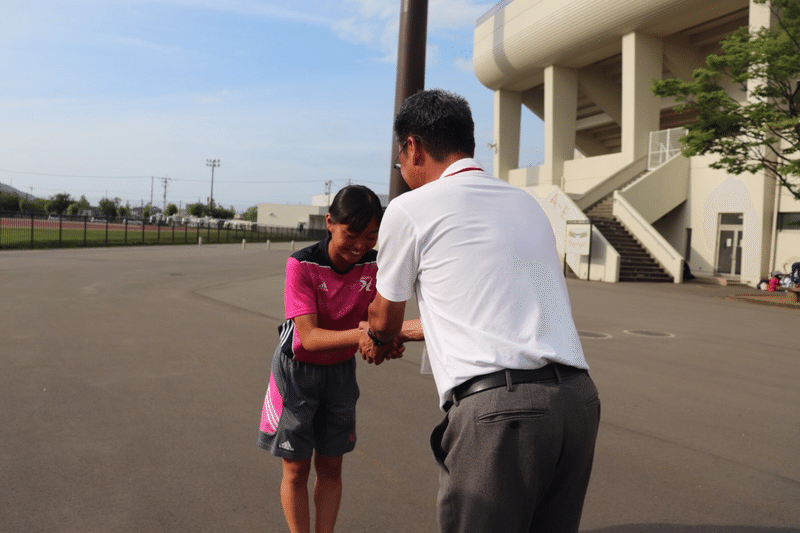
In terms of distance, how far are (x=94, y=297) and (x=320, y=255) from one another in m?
12.1

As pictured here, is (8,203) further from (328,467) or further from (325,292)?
(325,292)

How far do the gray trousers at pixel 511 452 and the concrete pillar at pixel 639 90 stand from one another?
33872 millimetres

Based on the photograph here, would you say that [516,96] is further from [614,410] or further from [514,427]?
[514,427]

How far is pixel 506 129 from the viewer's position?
45875mm

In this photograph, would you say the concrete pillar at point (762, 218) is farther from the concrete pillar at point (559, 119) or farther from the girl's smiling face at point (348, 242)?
the girl's smiling face at point (348, 242)

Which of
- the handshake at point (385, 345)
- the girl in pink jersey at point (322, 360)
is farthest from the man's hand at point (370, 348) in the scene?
the girl in pink jersey at point (322, 360)

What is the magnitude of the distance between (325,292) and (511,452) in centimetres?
133

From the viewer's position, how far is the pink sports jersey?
9.26 feet

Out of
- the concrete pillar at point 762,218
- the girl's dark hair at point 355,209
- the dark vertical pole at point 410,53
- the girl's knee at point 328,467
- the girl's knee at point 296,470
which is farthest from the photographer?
the concrete pillar at point 762,218

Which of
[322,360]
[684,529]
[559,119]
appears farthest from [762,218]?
[322,360]

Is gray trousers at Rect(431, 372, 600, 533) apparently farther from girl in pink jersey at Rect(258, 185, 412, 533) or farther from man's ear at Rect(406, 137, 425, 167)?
girl in pink jersey at Rect(258, 185, 412, 533)

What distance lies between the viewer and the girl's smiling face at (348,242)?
279 centimetres

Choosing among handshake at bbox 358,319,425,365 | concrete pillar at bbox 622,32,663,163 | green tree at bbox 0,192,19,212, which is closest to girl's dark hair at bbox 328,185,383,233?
handshake at bbox 358,319,425,365

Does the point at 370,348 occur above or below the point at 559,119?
below
